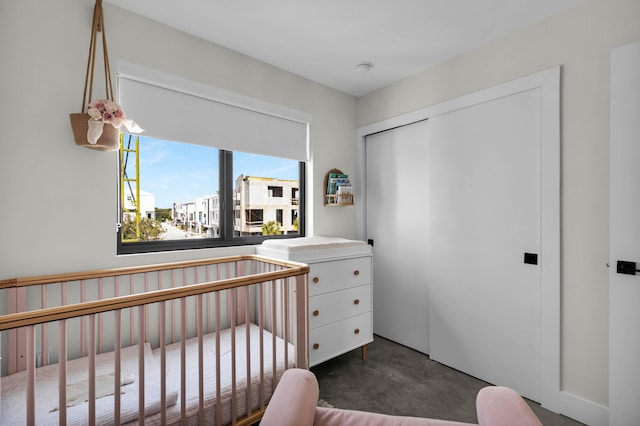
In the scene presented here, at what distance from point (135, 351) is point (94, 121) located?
4.03 ft

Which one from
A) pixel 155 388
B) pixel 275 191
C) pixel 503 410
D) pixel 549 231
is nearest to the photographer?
pixel 503 410

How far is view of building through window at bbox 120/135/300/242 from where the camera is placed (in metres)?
1.97

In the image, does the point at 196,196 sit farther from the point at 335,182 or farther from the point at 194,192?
the point at 335,182

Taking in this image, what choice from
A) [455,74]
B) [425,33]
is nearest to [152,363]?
[425,33]

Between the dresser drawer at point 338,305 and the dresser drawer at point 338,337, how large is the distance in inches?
1.6

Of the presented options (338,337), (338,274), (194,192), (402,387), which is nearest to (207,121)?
(194,192)

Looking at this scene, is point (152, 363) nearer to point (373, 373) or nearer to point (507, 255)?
point (373, 373)

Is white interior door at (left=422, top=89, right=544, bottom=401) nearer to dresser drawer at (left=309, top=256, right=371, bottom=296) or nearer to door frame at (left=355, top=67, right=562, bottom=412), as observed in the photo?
door frame at (left=355, top=67, right=562, bottom=412)

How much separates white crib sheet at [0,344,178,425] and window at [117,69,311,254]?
0.66m

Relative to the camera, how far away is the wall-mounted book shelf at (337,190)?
2732mm

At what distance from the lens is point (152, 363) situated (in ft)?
5.06

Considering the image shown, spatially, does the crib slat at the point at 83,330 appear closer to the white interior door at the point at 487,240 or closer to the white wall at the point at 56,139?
the white wall at the point at 56,139

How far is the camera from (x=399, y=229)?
2.76 meters

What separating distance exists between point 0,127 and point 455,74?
8.99ft
